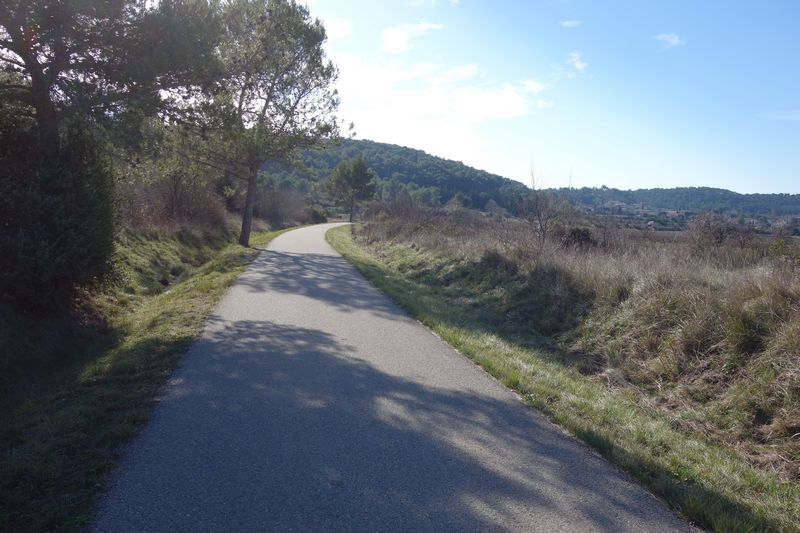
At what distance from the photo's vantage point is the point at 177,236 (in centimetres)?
2141

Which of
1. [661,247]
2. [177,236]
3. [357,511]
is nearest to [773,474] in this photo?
[357,511]

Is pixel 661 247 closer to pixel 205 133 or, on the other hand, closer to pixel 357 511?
pixel 205 133

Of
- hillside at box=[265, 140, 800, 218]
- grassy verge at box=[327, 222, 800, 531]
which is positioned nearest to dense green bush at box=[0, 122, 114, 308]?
grassy verge at box=[327, 222, 800, 531]

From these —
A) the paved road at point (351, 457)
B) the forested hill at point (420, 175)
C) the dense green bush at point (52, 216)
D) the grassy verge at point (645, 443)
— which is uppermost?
the forested hill at point (420, 175)

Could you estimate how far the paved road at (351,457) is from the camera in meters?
3.36

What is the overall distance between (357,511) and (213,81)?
32.3ft

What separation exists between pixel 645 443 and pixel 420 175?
89073mm

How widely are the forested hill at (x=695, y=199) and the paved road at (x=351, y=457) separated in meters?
22.5

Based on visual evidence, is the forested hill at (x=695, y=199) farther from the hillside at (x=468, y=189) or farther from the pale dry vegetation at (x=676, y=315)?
the pale dry vegetation at (x=676, y=315)

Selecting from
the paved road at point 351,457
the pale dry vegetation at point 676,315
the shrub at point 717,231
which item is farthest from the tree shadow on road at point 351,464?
the shrub at point 717,231

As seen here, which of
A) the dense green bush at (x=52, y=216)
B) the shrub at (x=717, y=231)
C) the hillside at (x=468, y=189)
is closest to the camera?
the dense green bush at (x=52, y=216)

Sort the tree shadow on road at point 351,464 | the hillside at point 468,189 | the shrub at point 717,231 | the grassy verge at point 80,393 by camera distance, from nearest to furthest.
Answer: the tree shadow on road at point 351,464 < the grassy verge at point 80,393 < the shrub at point 717,231 < the hillside at point 468,189

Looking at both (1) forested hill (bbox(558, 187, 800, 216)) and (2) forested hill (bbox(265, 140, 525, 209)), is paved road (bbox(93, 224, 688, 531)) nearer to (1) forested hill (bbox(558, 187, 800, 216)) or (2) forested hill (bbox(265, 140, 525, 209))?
(1) forested hill (bbox(558, 187, 800, 216))

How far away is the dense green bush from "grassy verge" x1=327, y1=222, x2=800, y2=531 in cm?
622
